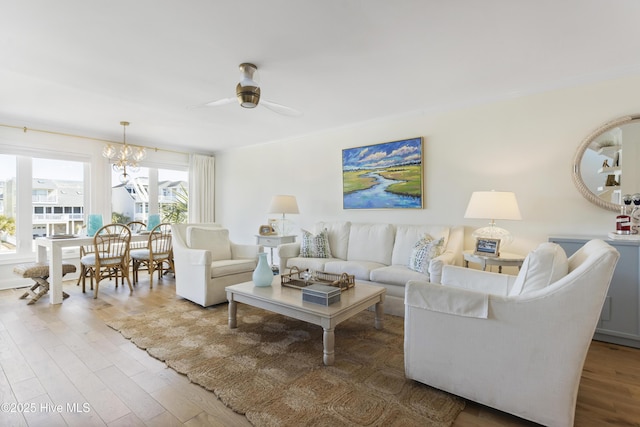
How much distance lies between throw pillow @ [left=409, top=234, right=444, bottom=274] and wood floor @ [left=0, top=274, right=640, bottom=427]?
1346 mm

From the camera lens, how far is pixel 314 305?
2.27 metres

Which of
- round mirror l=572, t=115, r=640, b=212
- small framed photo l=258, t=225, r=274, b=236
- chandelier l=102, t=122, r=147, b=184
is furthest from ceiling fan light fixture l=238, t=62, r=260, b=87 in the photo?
round mirror l=572, t=115, r=640, b=212

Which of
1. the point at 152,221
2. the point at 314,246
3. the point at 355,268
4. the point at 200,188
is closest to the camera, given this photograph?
the point at 355,268

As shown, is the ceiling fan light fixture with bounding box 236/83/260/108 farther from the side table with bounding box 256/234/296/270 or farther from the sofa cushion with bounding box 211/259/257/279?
the side table with bounding box 256/234/296/270

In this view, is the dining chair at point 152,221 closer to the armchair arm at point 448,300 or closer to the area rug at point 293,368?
the area rug at point 293,368

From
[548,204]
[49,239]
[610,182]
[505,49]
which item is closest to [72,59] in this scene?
[49,239]

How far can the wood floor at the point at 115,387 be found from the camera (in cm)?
161

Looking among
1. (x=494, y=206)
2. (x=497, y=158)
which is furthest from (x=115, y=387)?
(x=497, y=158)

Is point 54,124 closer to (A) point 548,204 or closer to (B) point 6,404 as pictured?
(B) point 6,404

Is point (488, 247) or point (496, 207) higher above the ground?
point (496, 207)

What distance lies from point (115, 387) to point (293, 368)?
3.55ft

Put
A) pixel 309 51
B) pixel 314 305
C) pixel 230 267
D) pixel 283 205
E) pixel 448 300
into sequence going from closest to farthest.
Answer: pixel 448 300 < pixel 314 305 < pixel 309 51 < pixel 230 267 < pixel 283 205

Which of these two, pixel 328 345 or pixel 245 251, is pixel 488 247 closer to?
pixel 328 345

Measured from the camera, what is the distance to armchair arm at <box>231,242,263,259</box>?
402cm
